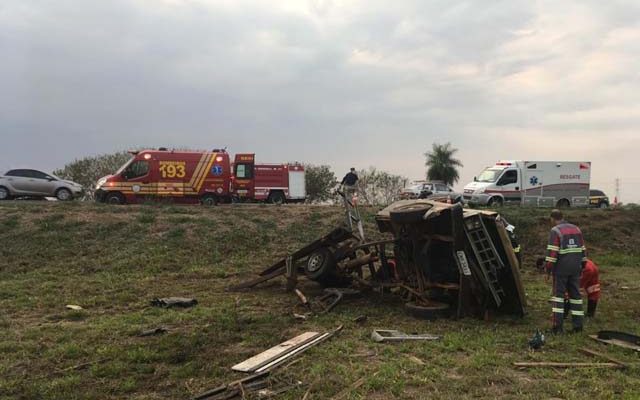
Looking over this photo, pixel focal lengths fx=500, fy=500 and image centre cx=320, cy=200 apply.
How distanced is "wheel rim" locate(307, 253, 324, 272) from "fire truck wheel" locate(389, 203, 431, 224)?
1866 mm

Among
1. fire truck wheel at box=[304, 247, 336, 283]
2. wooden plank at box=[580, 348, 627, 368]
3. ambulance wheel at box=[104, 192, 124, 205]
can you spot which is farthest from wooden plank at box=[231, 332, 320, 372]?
ambulance wheel at box=[104, 192, 124, 205]

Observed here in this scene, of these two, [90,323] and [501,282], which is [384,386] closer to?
[501,282]

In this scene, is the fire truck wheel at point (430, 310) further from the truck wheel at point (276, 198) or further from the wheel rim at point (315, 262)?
the truck wheel at point (276, 198)

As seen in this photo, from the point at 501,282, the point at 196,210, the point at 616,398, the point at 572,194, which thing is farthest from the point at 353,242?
the point at 572,194

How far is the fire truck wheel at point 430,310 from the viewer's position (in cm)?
738

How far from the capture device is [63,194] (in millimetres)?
20922

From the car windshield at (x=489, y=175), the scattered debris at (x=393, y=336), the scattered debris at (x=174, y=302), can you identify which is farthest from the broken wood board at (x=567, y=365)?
the car windshield at (x=489, y=175)

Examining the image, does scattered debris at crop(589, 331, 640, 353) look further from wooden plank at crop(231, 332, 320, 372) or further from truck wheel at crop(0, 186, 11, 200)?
truck wheel at crop(0, 186, 11, 200)

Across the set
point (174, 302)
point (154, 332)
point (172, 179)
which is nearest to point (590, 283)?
point (154, 332)

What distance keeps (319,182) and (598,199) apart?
59.0 ft

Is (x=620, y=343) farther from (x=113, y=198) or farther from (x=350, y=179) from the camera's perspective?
(x=113, y=198)

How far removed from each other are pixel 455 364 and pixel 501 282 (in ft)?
8.66

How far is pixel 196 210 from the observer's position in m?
16.8

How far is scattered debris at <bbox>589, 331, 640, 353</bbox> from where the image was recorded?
5.93 meters
